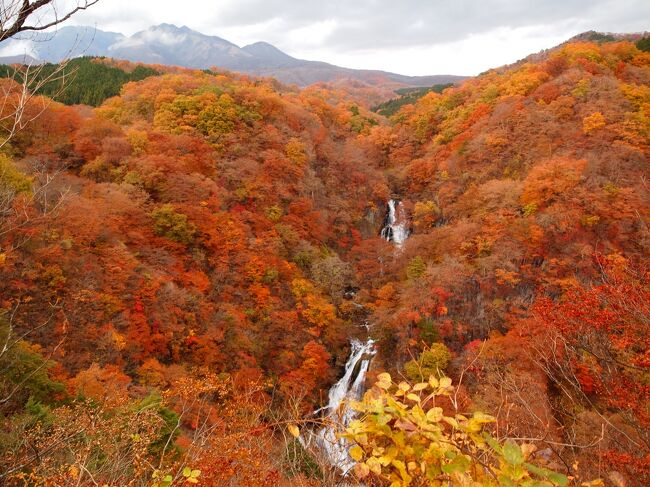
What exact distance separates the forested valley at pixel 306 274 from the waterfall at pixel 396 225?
0.84 feet

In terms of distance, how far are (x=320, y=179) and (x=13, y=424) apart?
2708 cm

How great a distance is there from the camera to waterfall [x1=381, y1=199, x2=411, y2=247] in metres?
31.0

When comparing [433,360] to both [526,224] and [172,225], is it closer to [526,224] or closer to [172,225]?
[526,224]

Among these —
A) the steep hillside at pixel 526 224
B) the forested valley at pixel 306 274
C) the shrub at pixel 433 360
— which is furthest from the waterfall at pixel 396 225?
the shrub at pixel 433 360

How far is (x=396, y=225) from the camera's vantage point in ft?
105

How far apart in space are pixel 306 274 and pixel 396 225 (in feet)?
36.9

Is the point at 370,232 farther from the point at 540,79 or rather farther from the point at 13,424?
the point at 13,424

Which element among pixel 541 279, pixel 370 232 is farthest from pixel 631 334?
pixel 370 232

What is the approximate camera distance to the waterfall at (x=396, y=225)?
31.0 metres

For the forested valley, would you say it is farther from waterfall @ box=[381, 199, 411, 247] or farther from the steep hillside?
waterfall @ box=[381, 199, 411, 247]

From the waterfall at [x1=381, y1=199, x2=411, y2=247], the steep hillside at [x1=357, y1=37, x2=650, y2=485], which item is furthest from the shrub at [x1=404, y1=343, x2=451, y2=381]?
the waterfall at [x1=381, y1=199, x2=411, y2=247]

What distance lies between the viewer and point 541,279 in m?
18.2

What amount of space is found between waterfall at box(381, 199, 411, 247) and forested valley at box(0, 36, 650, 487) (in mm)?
255

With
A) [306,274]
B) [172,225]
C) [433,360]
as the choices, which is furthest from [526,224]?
[172,225]
